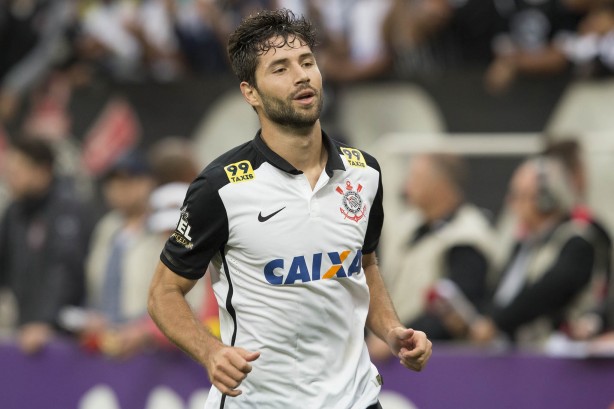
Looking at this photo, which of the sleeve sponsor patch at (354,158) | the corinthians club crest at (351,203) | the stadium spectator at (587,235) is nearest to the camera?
the corinthians club crest at (351,203)

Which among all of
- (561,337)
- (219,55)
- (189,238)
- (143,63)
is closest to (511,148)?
(561,337)

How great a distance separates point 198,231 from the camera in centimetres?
470

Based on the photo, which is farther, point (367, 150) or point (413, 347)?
point (367, 150)

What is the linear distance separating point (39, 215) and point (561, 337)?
4236 mm

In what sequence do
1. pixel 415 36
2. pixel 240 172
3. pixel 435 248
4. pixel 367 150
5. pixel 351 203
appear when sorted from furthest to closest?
1. pixel 415 36
2. pixel 367 150
3. pixel 435 248
4. pixel 351 203
5. pixel 240 172

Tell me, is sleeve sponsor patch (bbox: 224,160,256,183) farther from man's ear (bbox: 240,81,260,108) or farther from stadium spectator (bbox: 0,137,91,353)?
stadium spectator (bbox: 0,137,91,353)

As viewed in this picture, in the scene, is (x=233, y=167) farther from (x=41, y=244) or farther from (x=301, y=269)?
(x=41, y=244)

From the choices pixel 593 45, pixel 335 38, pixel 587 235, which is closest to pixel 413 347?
pixel 587 235

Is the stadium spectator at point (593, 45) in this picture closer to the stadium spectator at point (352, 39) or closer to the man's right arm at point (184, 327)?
the stadium spectator at point (352, 39)

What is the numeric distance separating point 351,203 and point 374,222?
8.4 inches

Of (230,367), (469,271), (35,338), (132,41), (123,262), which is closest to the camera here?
(230,367)

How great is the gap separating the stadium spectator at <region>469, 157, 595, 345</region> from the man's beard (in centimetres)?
261

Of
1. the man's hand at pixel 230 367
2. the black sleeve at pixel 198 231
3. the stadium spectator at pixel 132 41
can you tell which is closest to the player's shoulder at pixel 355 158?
the black sleeve at pixel 198 231

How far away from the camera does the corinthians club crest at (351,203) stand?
16.0ft
